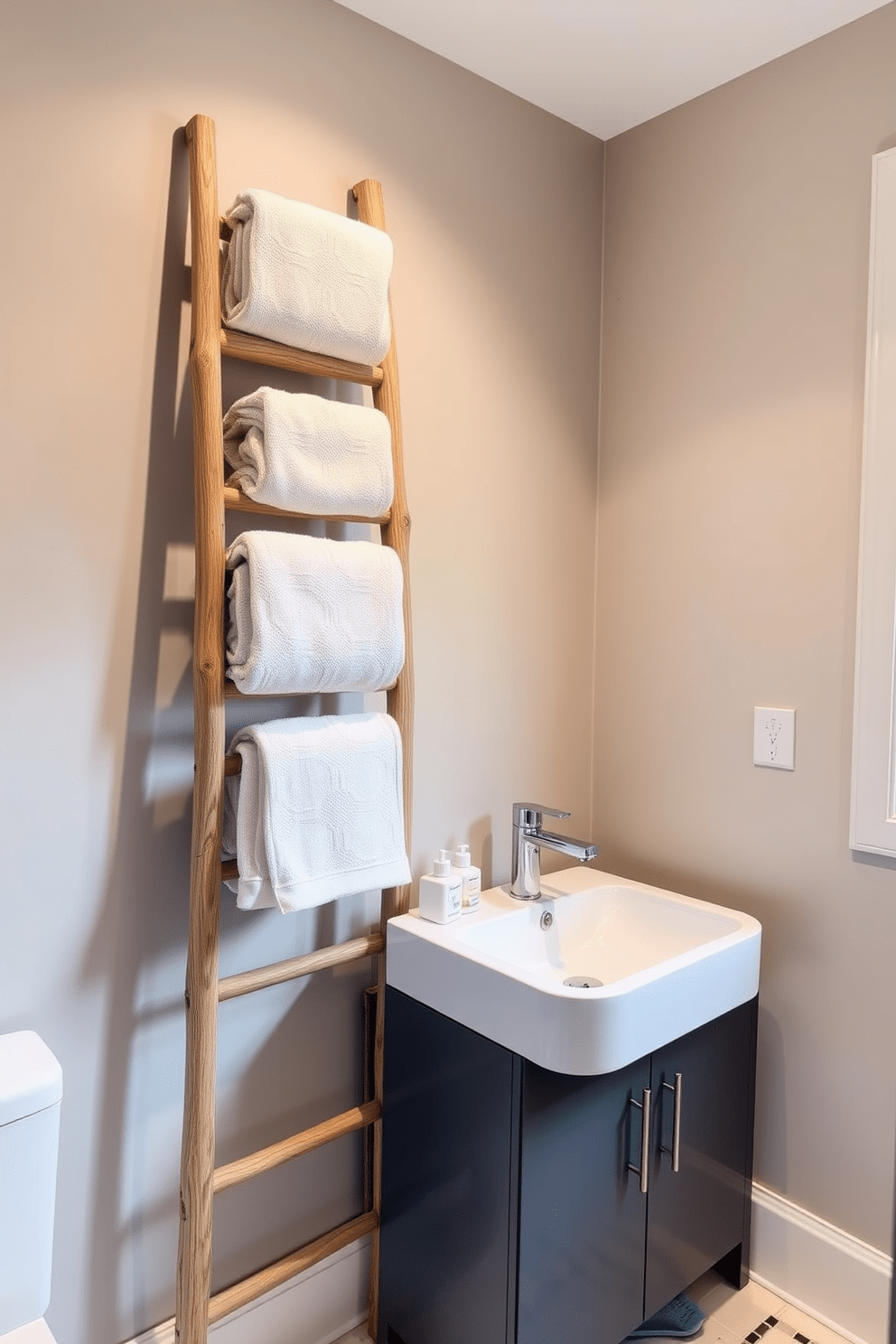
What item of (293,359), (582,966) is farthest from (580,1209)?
(293,359)

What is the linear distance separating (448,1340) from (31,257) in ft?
5.58

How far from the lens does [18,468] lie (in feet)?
3.98

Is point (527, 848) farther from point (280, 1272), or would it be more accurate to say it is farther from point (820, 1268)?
point (820, 1268)

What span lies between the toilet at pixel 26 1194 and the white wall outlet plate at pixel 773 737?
1272 mm

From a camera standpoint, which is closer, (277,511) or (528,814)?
(277,511)

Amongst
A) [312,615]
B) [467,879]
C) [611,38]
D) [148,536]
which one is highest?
[611,38]

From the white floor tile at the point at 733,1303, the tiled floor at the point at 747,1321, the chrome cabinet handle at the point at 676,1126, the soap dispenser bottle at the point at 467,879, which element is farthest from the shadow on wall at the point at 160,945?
the white floor tile at the point at 733,1303

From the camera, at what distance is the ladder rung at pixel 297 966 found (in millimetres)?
1347

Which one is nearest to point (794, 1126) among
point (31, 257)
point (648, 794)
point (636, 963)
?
point (636, 963)

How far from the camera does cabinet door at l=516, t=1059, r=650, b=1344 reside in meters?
1.30

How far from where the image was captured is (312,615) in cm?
131

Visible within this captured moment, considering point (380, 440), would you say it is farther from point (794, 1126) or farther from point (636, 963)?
point (794, 1126)

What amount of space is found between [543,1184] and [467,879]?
0.48 m

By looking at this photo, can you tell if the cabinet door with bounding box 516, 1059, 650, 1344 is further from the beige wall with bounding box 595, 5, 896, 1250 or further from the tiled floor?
the beige wall with bounding box 595, 5, 896, 1250
